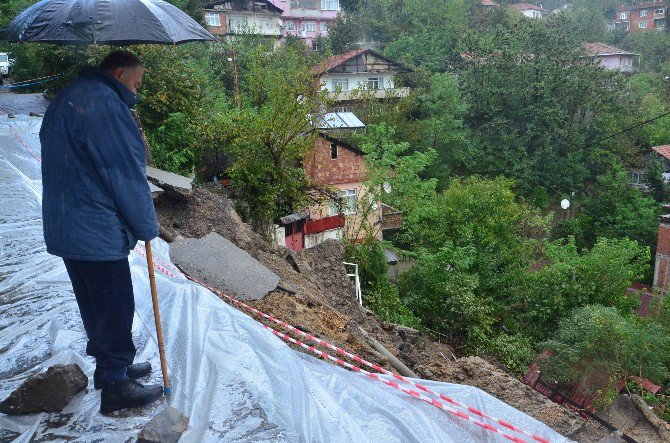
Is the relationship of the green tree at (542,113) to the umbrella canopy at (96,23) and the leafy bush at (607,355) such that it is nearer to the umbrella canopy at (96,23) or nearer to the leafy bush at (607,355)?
the leafy bush at (607,355)

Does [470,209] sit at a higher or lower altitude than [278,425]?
lower

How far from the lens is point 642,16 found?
5594 centimetres

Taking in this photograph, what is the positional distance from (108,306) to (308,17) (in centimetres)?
4715

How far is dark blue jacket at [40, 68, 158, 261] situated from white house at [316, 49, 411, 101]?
29.6 meters

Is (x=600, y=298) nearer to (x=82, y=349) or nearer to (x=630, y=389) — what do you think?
(x=630, y=389)

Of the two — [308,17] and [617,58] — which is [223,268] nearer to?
[617,58]

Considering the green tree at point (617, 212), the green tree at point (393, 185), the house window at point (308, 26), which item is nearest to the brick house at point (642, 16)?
the house window at point (308, 26)

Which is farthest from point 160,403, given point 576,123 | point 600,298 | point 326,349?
point 576,123

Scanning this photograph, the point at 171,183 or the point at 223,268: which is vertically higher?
the point at 171,183

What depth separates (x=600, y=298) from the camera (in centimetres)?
1512

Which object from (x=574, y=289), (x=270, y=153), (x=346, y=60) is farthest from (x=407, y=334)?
(x=346, y=60)

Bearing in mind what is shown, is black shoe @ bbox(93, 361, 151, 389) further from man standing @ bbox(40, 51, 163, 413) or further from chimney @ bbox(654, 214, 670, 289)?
chimney @ bbox(654, 214, 670, 289)

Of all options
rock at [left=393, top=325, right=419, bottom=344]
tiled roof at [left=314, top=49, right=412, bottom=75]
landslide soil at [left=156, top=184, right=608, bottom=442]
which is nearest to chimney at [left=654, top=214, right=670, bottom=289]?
landslide soil at [left=156, top=184, right=608, bottom=442]

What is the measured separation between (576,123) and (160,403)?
28.5 metres
